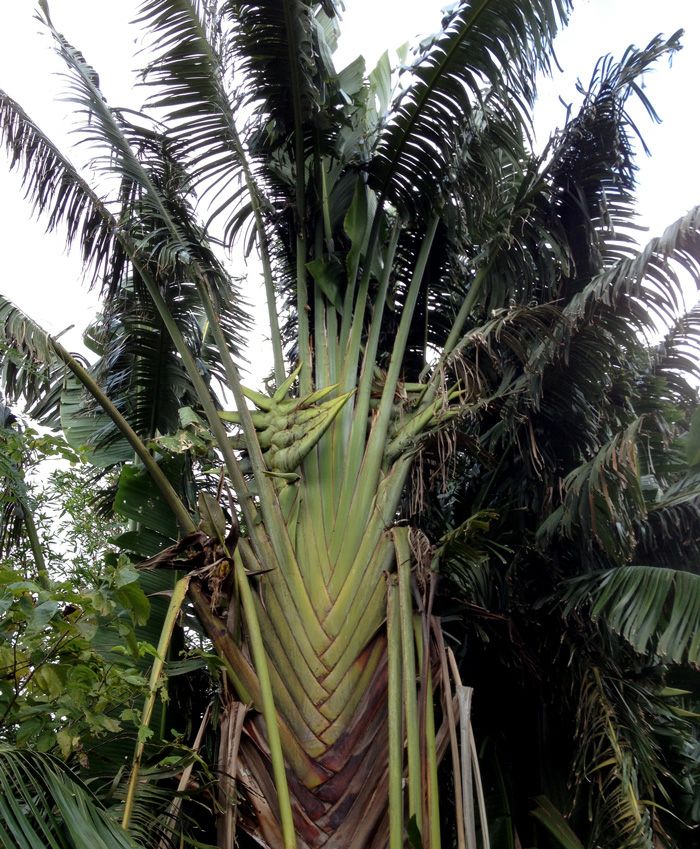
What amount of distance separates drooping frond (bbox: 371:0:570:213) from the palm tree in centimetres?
2

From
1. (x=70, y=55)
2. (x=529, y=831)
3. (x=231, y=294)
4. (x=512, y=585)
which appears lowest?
(x=529, y=831)

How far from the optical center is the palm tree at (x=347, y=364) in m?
3.71

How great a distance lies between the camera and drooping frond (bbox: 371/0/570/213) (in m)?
4.79

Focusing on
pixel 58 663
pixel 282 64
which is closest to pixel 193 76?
pixel 282 64

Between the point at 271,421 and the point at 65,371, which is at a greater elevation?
the point at 65,371

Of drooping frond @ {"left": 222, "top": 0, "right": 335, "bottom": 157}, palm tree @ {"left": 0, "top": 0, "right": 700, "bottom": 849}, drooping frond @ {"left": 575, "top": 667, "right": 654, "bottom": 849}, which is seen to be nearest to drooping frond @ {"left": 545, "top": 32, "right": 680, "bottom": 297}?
palm tree @ {"left": 0, "top": 0, "right": 700, "bottom": 849}

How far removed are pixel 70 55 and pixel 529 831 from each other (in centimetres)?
548

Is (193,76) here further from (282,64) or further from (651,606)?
(651,606)

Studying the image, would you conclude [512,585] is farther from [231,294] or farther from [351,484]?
[231,294]

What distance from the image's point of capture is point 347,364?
4.97 m

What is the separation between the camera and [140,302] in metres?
5.35

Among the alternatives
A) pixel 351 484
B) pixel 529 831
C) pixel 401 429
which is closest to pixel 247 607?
pixel 351 484

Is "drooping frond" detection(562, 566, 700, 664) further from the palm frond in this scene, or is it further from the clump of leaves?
the palm frond

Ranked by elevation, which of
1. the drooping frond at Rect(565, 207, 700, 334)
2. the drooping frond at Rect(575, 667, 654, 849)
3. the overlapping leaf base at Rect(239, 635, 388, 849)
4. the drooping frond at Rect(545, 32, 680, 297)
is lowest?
the drooping frond at Rect(575, 667, 654, 849)
